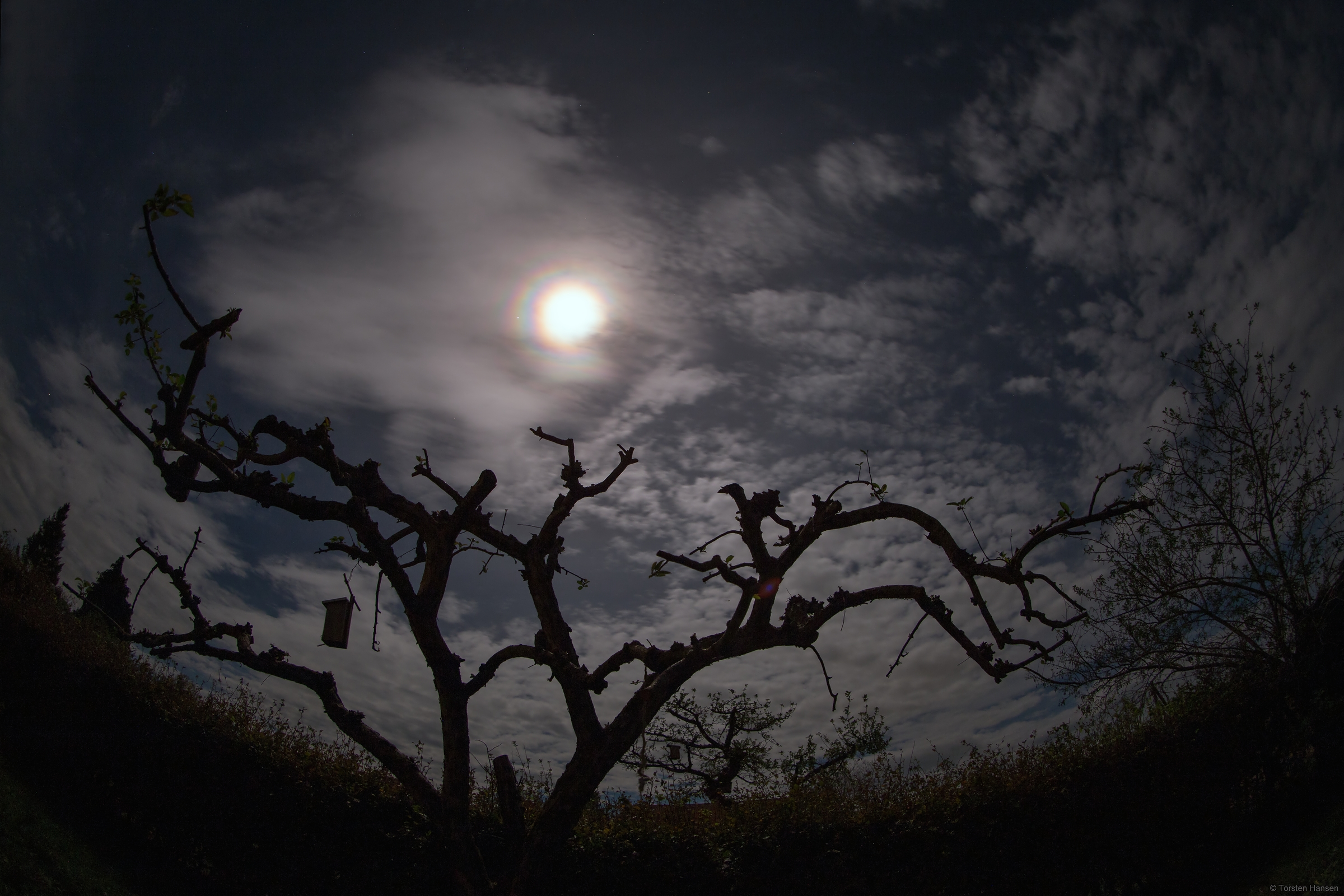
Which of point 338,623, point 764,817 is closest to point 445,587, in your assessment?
point 338,623

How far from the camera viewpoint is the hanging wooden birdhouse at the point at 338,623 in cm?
650

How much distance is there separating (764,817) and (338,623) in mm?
5978

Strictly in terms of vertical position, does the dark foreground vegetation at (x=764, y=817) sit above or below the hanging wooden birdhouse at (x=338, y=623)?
below

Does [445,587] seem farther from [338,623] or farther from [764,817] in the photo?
[764,817]

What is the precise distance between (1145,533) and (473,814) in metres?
12.3

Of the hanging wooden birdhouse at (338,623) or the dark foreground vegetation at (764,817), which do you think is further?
the dark foreground vegetation at (764,817)

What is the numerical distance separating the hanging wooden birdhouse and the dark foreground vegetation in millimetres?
2864

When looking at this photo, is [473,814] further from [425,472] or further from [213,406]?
[213,406]

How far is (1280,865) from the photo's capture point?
25.6 feet

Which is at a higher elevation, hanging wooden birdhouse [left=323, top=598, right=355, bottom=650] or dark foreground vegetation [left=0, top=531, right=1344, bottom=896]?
hanging wooden birdhouse [left=323, top=598, right=355, bottom=650]

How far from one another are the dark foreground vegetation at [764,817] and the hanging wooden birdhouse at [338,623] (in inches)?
113

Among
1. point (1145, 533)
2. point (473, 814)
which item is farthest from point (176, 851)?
point (1145, 533)

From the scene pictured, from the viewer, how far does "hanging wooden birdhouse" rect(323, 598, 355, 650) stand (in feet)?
21.3

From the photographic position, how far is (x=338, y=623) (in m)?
6.56
